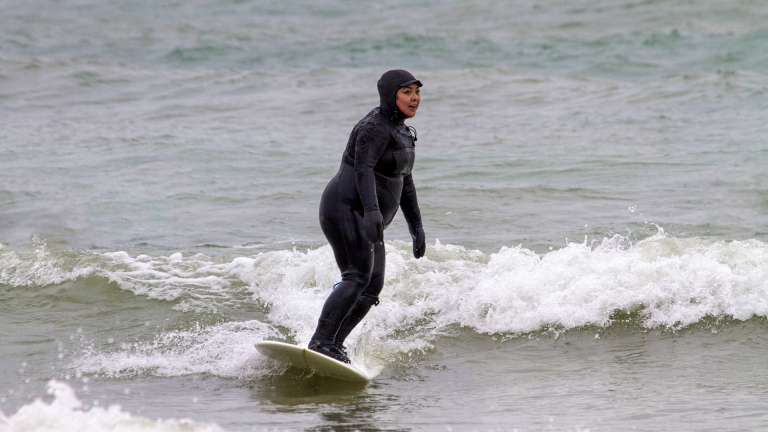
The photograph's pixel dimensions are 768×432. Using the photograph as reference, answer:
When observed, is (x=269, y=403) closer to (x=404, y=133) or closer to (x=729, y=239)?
(x=404, y=133)

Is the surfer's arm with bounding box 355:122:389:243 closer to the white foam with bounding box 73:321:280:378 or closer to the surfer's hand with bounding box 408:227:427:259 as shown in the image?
the surfer's hand with bounding box 408:227:427:259

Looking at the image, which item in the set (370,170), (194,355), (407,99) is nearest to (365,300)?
(370,170)

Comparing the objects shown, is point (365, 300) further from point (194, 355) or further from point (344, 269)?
point (194, 355)

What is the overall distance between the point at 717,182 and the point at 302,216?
5714 mm

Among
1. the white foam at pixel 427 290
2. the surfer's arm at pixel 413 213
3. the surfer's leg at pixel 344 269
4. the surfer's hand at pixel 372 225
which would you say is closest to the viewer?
the surfer's hand at pixel 372 225

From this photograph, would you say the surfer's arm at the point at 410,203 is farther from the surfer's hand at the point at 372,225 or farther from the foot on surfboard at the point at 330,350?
the foot on surfboard at the point at 330,350

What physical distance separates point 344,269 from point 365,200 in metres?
0.57

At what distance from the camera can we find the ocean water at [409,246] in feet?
19.5

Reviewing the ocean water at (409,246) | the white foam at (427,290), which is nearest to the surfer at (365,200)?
the ocean water at (409,246)

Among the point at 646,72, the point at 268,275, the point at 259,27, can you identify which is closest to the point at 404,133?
the point at 268,275

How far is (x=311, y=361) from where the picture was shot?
616 centimetres

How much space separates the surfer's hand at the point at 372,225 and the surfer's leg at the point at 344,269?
0.24 m

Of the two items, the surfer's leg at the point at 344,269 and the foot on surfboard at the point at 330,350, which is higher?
the surfer's leg at the point at 344,269

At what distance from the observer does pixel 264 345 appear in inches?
243
